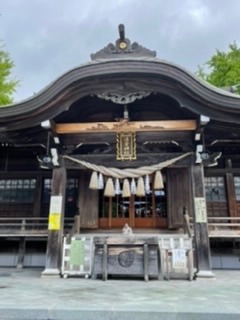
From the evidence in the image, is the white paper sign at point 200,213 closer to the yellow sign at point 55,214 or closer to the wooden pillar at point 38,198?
the yellow sign at point 55,214

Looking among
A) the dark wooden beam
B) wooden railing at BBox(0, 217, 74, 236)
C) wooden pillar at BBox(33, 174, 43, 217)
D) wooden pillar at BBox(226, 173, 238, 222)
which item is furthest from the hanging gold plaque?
wooden pillar at BBox(226, 173, 238, 222)

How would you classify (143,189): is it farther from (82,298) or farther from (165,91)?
(82,298)

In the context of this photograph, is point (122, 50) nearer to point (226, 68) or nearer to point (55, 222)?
point (55, 222)

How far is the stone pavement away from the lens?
3396 mm

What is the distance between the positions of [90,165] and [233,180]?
5.69 m

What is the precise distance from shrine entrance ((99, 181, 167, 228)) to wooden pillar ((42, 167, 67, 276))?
9.66 feet

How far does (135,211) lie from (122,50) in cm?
555

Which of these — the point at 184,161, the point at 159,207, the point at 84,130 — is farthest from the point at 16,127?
the point at 159,207

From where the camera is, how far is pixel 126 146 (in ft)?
24.7

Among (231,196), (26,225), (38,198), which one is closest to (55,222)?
(26,225)

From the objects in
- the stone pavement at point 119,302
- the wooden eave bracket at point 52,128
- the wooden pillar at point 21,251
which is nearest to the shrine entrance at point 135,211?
the wooden pillar at point 21,251

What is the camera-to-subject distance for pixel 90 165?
7516 mm

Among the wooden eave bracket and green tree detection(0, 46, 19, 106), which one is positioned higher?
green tree detection(0, 46, 19, 106)

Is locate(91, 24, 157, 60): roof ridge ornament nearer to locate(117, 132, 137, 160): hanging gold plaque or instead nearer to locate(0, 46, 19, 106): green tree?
locate(117, 132, 137, 160): hanging gold plaque
